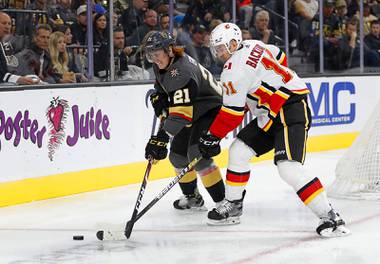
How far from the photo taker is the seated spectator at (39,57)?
6.61 m

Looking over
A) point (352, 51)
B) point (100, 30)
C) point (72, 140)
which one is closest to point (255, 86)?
point (72, 140)

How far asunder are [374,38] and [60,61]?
475 centimetres

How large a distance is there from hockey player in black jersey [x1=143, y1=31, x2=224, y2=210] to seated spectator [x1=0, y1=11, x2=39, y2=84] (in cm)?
139

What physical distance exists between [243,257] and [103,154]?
275 cm

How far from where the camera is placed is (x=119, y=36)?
7492mm

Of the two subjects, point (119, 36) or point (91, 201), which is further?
point (119, 36)

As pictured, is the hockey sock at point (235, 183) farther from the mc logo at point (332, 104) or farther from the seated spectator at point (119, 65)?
the mc logo at point (332, 104)

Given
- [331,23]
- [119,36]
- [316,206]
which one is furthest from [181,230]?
[331,23]

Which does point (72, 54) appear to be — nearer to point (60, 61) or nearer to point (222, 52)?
point (60, 61)

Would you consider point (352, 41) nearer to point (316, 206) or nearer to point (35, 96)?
→ point (35, 96)

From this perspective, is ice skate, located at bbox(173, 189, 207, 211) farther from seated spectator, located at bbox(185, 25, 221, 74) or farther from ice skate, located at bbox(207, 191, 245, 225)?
seated spectator, located at bbox(185, 25, 221, 74)

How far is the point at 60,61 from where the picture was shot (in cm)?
694

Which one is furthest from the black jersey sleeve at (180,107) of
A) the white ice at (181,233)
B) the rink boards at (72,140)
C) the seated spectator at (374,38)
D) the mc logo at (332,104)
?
the seated spectator at (374,38)

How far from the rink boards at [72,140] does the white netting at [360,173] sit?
165 centimetres
